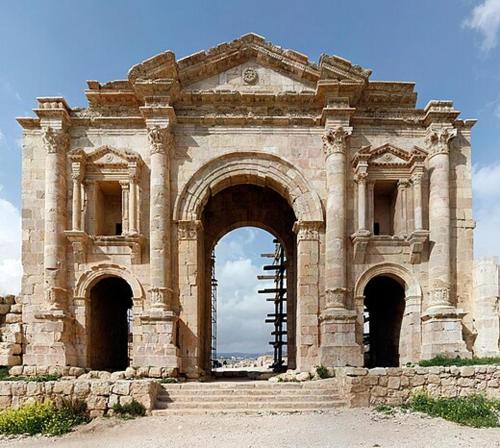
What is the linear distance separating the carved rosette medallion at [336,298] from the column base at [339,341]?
0.17 meters

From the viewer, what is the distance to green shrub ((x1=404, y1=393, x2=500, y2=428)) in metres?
9.91

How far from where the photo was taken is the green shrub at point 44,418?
33.3 feet

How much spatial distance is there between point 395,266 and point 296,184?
3.96 meters

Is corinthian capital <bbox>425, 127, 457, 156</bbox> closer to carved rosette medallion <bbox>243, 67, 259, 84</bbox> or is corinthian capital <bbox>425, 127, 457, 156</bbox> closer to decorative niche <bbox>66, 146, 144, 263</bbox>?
carved rosette medallion <bbox>243, 67, 259, 84</bbox>

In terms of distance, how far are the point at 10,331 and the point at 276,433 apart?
9.39 m

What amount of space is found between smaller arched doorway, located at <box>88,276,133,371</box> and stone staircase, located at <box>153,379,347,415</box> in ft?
14.4

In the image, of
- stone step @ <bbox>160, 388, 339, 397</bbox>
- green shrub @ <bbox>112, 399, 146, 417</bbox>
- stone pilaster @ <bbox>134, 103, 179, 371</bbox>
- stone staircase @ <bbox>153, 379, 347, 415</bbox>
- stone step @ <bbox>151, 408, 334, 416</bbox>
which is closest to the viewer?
green shrub @ <bbox>112, 399, 146, 417</bbox>

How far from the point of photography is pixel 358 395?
11.6 meters

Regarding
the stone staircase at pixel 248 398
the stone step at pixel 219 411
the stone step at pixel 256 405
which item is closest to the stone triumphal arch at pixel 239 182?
the stone staircase at pixel 248 398

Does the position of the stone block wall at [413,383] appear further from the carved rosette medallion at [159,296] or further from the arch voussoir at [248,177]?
the carved rosette medallion at [159,296]

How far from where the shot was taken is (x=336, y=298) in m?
15.1

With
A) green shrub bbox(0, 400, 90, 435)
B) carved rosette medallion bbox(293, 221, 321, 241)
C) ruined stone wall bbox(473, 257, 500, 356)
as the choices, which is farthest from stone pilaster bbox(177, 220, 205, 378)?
ruined stone wall bbox(473, 257, 500, 356)

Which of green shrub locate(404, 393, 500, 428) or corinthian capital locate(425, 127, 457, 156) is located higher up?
corinthian capital locate(425, 127, 457, 156)

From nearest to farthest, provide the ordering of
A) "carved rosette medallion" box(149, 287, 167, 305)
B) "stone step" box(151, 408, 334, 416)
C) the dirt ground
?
the dirt ground
"stone step" box(151, 408, 334, 416)
"carved rosette medallion" box(149, 287, 167, 305)
